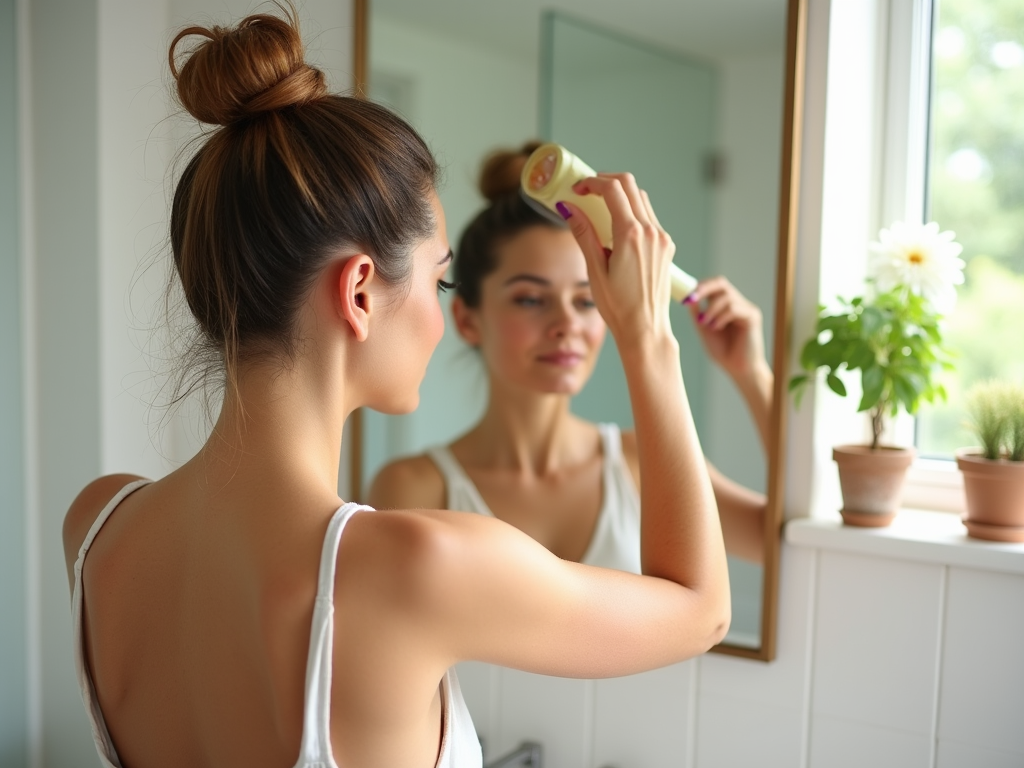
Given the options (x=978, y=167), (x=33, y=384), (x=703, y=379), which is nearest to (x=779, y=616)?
(x=703, y=379)

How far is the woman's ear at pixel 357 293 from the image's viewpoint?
27.3 inches

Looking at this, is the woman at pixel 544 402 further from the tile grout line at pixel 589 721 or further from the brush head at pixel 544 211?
the tile grout line at pixel 589 721

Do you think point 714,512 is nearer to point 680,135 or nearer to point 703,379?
point 703,379

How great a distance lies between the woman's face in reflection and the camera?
1.11 meters

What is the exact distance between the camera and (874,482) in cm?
102

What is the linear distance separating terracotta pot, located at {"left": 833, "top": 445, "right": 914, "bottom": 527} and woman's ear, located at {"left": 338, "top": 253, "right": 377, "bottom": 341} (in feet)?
1.89

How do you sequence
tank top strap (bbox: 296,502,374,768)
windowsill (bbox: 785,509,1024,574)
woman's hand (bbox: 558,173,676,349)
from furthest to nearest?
windowsill (bbox: 785,509,1024,574) < woman's hand (bbox: 558,173,676,349) < tank top strap (bbox: 296,502,374,768)

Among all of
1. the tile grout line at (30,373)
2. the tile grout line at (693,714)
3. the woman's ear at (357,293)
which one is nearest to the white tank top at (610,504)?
the tile grout line at (693,714)

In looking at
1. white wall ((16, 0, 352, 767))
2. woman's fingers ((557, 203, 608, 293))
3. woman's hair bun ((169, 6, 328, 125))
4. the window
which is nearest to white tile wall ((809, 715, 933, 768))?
the window

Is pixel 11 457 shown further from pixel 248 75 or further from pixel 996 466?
pixel 996 466

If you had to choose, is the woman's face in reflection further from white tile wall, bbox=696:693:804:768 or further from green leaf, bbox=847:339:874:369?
white tile wall, bbox=696:693:804:768

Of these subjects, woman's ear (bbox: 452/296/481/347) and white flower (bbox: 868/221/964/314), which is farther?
woman's ear (bbox: 452/296/481/347)

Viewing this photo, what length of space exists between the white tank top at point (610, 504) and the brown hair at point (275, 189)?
1.57 feet

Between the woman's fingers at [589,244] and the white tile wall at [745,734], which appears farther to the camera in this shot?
the white tile wall at [745,734]
